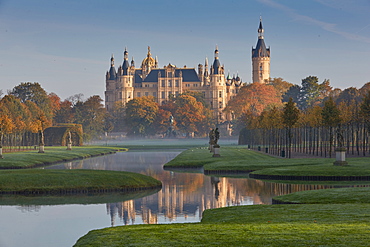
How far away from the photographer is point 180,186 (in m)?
36.6

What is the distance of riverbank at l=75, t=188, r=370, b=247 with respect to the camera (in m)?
15.7

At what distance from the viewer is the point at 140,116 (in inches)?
6850

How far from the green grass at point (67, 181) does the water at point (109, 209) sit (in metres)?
2.04

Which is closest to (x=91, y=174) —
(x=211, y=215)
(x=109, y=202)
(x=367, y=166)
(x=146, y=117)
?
(x=109, y=202)

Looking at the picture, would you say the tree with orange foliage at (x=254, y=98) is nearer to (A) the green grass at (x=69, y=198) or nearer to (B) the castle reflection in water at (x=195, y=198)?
(B) the castle reflection in water at (x=195, y=198)

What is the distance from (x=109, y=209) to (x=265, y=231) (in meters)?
11.3

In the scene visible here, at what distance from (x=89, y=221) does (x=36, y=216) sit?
8.26 feet

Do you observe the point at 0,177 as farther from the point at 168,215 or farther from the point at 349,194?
the point at 349,194

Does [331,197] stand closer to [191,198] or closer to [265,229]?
[191,198]

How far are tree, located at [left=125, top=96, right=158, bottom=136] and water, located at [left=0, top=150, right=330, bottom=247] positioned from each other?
13729cm

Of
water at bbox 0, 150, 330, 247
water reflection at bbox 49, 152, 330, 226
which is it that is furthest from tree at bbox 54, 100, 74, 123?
water at bbox 0, 150, 330, 247

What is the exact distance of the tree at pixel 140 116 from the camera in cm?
17400

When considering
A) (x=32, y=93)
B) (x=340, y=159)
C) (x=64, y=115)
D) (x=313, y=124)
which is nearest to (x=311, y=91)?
(x=64, y=115)

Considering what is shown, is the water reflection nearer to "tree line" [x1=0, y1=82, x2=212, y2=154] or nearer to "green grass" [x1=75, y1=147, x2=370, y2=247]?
"green grass" [x1=75, y1=147, x2=370, y2=247]
